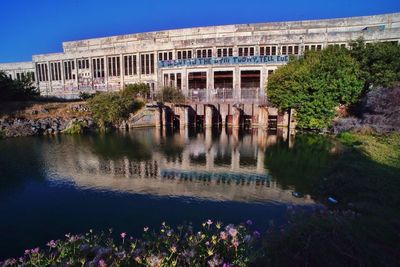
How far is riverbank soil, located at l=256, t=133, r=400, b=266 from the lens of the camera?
205 inches

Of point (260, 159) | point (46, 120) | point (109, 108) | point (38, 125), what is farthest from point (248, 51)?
point (38, 125)

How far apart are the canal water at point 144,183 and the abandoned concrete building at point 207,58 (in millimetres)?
14321

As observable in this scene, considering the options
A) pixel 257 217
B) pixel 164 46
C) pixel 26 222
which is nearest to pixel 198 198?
pixel 257 217

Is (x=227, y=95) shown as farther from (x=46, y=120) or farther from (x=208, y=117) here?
(x=46, y=120)

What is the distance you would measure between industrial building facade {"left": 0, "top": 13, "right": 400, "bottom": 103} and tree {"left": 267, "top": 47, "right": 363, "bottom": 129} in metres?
5.10

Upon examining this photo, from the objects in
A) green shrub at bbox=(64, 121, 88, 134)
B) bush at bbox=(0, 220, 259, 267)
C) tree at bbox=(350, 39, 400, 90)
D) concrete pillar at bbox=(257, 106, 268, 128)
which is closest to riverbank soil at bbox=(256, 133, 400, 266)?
bush at bbox=(0, 220, 259, 267)

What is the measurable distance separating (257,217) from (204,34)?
142 ft

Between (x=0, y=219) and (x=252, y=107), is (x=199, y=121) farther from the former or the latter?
(x=0, y=219)

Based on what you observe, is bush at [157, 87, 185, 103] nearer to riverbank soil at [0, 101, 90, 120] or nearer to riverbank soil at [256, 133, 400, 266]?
riverbank soil at [0, 101, 90, 120]

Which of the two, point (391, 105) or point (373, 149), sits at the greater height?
point (391, 105)

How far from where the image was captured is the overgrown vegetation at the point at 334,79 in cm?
2492

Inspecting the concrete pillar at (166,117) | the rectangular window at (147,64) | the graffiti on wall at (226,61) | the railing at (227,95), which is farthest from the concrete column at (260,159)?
the rectangular window at (147,64)

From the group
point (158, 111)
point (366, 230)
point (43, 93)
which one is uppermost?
point (43, 93)

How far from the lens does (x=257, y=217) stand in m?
9.45
